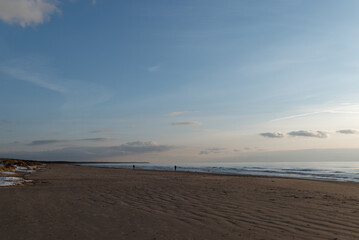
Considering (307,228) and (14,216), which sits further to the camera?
(14,216)

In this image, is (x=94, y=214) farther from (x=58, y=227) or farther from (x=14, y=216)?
(x=14, y=216)

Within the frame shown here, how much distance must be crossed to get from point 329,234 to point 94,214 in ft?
21.5

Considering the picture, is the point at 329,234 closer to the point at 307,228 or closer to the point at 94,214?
the point at 307,228

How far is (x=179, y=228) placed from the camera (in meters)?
6.83

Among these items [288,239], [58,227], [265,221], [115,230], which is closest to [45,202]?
[58,227]

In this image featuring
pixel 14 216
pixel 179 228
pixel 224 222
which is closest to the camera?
pixel 179 228

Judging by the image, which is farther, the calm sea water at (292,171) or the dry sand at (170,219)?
the calm sea water at (292,171)

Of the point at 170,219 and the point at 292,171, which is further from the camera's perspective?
the point at 292,171

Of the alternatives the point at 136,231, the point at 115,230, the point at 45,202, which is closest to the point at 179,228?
the point at 136,231

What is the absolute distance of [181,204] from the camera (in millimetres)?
10281

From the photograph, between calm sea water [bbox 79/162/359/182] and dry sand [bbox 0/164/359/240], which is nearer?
dry sand [bbox 0/164/359/240]

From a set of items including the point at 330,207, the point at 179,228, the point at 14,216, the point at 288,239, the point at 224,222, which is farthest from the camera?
the point at 330,207

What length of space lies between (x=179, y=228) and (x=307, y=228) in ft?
10.8

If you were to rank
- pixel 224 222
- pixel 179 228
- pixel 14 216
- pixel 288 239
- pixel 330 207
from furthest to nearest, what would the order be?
pixel 330 207 → pixel 14 216 → pixel 224 222 → pixel 179 228 → pixel 288 239
